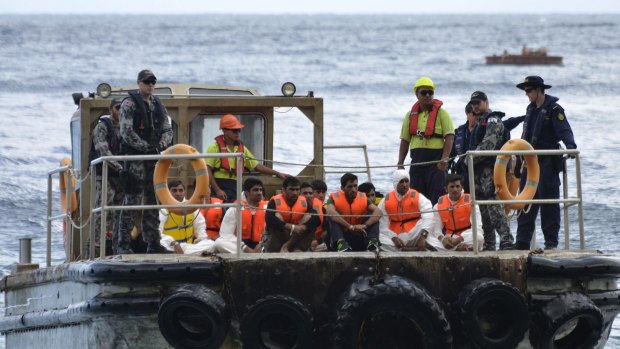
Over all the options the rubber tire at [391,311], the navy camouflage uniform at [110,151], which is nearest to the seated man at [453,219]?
the rubber tire at [391,311]

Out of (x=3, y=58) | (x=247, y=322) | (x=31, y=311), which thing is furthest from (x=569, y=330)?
(x=3, y=58)

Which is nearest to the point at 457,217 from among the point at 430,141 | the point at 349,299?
the point at 430,141

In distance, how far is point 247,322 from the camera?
9.80 meters

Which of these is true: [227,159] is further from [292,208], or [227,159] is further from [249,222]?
[292,208]

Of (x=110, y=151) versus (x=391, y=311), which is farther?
(x=110, y=151)

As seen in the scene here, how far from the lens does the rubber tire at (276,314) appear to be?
9766 millimetres

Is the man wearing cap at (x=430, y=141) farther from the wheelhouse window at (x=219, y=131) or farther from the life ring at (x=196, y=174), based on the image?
the life ring at (x=196, y=174)

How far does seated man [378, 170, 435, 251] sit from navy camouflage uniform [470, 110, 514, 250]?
476 mm

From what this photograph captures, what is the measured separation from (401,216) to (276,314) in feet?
7.11

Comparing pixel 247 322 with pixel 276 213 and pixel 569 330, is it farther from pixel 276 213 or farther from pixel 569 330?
pixel 569 330

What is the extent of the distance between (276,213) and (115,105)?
1.72 meters

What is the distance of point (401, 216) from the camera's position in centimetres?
1162

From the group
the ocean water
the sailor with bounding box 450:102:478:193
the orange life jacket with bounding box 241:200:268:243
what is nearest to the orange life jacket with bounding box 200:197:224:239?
the orange life jacket with bounding box 241:200:268:243

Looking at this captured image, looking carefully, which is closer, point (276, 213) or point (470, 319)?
point (470, 319)
